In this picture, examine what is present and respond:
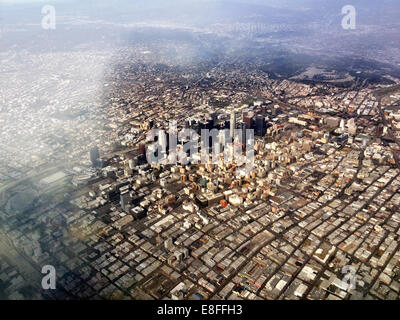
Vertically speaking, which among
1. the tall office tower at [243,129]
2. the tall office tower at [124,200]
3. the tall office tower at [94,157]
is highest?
the tall office tower at [243,129]

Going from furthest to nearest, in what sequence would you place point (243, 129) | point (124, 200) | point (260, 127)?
1. point (260, 127)
2. point (243, 129)
3. point (124, 200)

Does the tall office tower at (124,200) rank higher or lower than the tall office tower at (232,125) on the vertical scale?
lower

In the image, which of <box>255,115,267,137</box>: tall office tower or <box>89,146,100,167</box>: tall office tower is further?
<box>255,115,267,137</box>: tall office tower

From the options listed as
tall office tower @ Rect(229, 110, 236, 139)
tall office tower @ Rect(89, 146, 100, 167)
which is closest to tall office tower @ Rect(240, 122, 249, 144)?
A: tall office tower @ Rect(229, 110, 236, 139)

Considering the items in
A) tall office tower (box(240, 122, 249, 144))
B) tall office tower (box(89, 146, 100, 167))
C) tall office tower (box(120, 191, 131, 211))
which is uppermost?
tall office tower (box(240, 122, 249, 144))

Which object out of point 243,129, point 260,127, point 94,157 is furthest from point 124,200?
point 260,127

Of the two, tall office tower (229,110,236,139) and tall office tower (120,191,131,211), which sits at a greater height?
tall office tower (229,110,236,139)

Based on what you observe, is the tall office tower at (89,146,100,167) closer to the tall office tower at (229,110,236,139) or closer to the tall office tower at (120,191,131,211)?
the tall office tower at (120,191,131,211)

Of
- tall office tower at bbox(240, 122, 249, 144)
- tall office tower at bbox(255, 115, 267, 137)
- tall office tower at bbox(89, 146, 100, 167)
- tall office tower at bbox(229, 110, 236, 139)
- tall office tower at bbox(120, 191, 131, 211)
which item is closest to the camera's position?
tall office tower at bbox(120, 191, 131, 211)

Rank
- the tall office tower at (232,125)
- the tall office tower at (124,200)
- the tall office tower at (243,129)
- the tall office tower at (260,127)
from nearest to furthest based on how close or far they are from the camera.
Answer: the tall office tower at (124,200)
the tall office tower at (243,129)
the tall office tower at (232,125)
the tall office tower at (260,127)

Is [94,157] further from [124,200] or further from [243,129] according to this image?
[243,129]

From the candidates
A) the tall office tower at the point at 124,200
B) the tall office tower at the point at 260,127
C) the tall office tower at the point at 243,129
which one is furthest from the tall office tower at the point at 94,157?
the tall office tower at the point at 260,127

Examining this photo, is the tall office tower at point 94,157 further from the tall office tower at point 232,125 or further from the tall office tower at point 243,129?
the tall office tower at point 243,129
